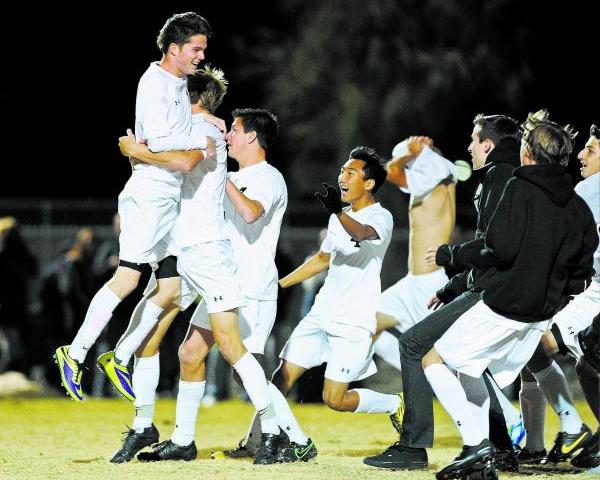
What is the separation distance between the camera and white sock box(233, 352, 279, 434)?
8.59 metres

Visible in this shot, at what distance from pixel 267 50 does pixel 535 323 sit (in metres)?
26.7

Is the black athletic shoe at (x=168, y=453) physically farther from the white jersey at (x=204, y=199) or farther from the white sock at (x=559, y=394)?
the white sock at (x=559, y=394)

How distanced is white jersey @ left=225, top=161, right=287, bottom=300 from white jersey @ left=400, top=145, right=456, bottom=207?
141 cm

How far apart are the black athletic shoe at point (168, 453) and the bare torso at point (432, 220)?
2.58m

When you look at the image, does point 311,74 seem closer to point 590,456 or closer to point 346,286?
point 346,286

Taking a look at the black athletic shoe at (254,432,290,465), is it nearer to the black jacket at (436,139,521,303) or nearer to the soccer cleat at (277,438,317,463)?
the soccer cleat at (277,438,317,463)

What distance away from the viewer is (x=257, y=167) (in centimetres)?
921

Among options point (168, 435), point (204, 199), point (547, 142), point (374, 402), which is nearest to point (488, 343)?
point (547, 142)

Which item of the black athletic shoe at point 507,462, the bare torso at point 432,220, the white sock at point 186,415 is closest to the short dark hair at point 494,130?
the bare torso at point 432,220

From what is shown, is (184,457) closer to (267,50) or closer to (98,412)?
(98,412)

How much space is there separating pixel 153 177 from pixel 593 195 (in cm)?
305

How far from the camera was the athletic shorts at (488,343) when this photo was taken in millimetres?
7695

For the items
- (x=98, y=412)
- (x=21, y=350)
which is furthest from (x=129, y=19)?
(x=98, y=412)

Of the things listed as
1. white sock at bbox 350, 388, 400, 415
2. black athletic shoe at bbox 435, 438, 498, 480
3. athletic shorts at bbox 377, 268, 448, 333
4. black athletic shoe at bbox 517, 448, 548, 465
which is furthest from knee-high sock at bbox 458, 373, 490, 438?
athletic shorts at bbox 377, 268, 448, 333
